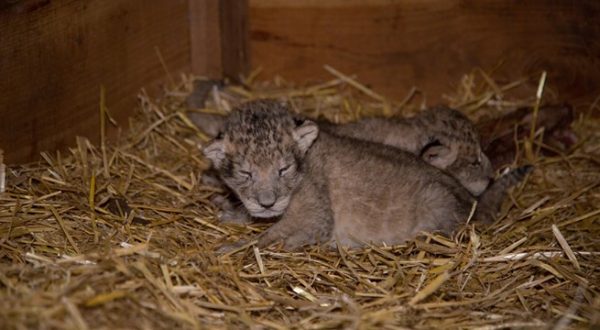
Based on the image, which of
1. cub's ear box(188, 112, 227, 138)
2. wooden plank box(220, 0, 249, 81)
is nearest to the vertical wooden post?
wooden plank box(220, 0, 249, 81)

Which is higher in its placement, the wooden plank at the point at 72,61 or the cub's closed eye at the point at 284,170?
the wooden plank at the point at 72,61

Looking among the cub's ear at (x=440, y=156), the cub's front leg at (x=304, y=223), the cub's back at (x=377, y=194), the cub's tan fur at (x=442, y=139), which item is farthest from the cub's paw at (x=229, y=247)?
the cub's ear at (x=440, y=156)

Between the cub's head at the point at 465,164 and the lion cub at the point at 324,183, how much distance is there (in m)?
0.51

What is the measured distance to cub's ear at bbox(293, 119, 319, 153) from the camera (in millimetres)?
6438

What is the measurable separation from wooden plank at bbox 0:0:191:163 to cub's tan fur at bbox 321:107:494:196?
2.00 metres

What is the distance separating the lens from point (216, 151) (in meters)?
6.53

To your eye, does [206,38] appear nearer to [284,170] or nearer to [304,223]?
[284,170]

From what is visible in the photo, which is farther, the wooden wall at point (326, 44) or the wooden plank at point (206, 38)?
the wooden plank at point (206, 38)

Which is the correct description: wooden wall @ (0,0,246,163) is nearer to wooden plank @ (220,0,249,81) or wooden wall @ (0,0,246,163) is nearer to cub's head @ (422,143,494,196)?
wooden plank @ (220,0,249,81)

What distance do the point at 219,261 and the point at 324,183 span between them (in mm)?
1346

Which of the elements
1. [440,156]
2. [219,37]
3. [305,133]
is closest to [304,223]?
[305,133]

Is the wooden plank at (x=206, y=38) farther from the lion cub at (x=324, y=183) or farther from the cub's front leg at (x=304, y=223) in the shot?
the cub's front leg at (x=304, y=223)

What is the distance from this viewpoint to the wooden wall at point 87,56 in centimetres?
648

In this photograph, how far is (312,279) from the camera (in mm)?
5910
